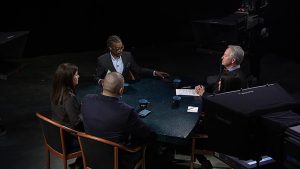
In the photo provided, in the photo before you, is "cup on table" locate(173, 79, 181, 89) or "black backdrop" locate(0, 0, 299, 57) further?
"black backdrop" locate(0, 0, 299, 57)

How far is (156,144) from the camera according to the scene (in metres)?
4.52

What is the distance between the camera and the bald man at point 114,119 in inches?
140

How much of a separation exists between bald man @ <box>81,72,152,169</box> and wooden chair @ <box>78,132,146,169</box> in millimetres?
119

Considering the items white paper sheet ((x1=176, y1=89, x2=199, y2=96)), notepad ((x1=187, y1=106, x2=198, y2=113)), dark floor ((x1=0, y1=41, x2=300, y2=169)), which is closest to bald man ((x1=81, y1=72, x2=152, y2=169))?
notepad ((x1=187, y1=106, x2=198, y2=113))

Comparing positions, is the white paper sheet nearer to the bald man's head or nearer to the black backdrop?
the bald man's head

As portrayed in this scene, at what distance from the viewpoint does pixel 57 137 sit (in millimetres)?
3939

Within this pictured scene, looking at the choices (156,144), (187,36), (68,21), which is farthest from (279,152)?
(187,36)

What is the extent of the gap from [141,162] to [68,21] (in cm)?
540

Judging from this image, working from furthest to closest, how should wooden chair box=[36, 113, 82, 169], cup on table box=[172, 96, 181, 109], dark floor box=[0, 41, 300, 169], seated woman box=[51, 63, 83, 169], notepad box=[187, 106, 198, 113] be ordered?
dark floor box=[0, 41, 300, 169], cup on table box=[172, 96, 181, 109], notepad box=[187, 106, 198, 113], seated woman box=[51, 63, 83, 169], wooden chair box=[36, 113, 82, 169]

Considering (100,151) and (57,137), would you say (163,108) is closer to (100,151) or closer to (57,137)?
(100,151)

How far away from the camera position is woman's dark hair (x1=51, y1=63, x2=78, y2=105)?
4.02 m

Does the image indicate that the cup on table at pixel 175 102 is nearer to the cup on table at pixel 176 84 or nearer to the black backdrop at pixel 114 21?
the cup on table at pixel 176 84

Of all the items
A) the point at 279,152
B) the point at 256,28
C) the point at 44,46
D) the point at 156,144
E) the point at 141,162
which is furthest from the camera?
the point at 44,46

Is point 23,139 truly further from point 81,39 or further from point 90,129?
point 81,39
